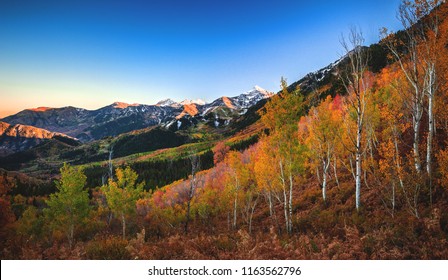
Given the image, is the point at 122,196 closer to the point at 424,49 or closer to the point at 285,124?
the point at 285,124

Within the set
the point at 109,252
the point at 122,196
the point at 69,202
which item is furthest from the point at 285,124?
the point at 69,202

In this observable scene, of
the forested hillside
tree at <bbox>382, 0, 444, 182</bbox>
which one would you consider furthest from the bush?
tree at <bbox>382, 0, 444, 182</bbox>

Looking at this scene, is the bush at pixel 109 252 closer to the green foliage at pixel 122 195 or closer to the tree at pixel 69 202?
the green foliage at pixel 122 195

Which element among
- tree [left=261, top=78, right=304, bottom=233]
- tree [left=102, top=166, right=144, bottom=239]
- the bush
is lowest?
tree [left=102, top=166, right=144, bottom=239]

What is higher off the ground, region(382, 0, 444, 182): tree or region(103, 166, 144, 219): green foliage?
region(382, 0, 444, 182): tree

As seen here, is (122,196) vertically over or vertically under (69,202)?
under

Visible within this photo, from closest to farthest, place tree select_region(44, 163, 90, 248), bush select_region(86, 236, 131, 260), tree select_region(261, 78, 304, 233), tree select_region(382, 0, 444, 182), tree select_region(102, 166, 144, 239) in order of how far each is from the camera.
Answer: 1. bush select_region(86, 236, 131, 260)
2. tree select_region(382, 0, 444, 182)
3. tree select_region(261, 78, 304, 233)
4. tree select_region(44, 163, 90, 248)
5. tree select_region(102, 166, 144, 239)

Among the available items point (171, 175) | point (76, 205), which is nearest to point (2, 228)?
point (76, 205)

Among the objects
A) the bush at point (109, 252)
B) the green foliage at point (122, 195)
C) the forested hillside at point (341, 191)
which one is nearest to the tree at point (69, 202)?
the forested hillside at point (341, 191)

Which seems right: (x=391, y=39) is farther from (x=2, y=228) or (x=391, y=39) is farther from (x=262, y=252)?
(x=2, y=228)

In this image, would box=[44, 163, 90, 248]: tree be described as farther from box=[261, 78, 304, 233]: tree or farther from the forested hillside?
box=[261, 78, 304, 233]: tree

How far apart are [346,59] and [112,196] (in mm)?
31548

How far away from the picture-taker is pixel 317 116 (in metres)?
23.0

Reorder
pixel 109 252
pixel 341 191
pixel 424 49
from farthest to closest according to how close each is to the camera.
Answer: pixel 341 191, pixel 424 49, pixel 109 252
